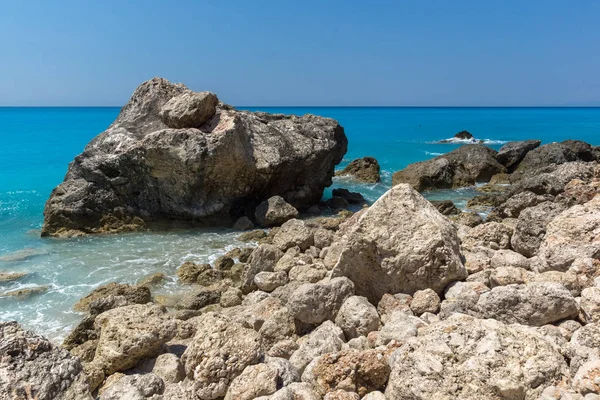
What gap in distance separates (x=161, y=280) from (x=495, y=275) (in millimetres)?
7936

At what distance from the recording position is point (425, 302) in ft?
20.8

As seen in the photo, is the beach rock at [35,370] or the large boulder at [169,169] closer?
the beach rock at [35,370]

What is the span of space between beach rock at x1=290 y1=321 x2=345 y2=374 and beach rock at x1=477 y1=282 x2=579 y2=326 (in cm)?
178

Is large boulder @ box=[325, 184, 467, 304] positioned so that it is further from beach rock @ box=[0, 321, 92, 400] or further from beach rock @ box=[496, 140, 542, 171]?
beach rock @ box=[496, 140, 542, 171]

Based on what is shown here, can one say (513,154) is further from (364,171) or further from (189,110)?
(189,110)

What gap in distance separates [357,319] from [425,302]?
100 centimetres

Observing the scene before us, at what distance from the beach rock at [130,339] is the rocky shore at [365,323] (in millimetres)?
19

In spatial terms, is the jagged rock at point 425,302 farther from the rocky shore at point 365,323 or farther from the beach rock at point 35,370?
the beach rock at point 35,370

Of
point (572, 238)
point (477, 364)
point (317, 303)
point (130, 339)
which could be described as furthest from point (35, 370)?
point (572, 238)

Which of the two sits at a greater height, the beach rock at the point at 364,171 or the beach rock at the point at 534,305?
the beach rock at the point at 534,305

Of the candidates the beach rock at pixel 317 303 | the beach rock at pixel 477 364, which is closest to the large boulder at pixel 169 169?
the beach rock at pixel 317 303

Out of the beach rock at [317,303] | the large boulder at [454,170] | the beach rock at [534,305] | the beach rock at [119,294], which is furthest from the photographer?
the large boulder at [454,170]

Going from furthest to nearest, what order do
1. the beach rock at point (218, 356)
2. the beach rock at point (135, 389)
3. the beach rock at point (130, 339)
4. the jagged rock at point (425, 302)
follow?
1. the jagged rock at point (425, 302)
2. the beach rock at point (130, 339)
3. the beach rock at point (218, 356)
4. the beach rock at point (135, 389)

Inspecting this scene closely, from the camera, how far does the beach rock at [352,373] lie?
466 centimetres
